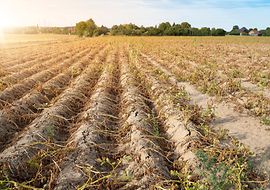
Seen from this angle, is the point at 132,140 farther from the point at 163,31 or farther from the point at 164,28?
the point at 164,28

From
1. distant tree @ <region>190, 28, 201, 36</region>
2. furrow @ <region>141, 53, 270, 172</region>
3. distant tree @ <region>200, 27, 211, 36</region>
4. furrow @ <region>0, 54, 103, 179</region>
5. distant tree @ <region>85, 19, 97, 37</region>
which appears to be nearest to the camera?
furrow @ <region>0, 54, 103, 179</region>

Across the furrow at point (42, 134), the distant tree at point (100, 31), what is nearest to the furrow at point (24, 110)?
the furrow at point (42, 134)

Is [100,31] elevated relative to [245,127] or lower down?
lower down

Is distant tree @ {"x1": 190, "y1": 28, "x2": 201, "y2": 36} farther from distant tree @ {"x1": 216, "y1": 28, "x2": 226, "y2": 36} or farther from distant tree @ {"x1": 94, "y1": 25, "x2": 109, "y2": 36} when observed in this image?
distant tree @ {"x1": 94, "y1": 25, "x2": 109, "y2": 36}

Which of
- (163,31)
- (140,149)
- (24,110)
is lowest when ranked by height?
(163,31)

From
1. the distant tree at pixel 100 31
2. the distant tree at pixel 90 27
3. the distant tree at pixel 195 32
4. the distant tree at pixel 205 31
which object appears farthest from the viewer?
the distant tree at pixel 90 27

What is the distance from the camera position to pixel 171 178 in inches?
189

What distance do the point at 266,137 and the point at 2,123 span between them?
4.67 metres

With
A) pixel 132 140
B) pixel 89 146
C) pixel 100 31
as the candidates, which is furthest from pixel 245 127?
pixel 100 31

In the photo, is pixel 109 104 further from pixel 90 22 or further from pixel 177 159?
pixel 90 22

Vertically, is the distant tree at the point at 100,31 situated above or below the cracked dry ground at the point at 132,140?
below

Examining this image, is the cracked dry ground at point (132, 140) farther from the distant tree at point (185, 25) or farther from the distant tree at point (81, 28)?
the distant tree at point (81, 28)

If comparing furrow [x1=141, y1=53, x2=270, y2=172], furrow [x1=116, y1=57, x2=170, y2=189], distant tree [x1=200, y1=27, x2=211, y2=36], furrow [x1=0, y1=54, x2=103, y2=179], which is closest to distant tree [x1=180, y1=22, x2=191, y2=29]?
distant tree [x1=200, y1=27, x2=211, y2=36]

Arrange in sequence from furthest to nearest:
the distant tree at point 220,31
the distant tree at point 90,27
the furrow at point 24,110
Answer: the distant tree at point 90,27 < the distant tree at point 220,31 < the furrow at point 24,110
